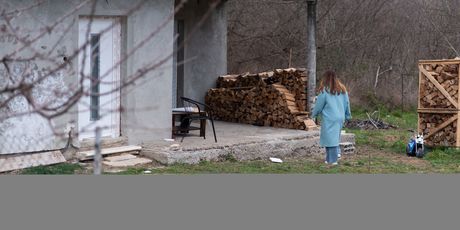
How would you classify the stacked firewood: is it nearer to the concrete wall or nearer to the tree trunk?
the tree trunk

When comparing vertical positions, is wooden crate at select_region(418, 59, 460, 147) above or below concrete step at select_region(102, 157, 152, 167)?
above

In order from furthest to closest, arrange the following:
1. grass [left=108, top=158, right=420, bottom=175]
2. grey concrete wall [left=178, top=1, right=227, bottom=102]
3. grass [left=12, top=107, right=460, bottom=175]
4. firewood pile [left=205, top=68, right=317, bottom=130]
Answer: grey concrete wall [left=178, top=1, right=227, bottom=102]
firewood pile [left=205, top=68, right=317, bottom=130]
grass [left=108, top=158, right=420, bottom=175]
grass [left=12, top=107, right=460, bottom=175]

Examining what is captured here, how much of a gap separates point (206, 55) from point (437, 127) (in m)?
5.10

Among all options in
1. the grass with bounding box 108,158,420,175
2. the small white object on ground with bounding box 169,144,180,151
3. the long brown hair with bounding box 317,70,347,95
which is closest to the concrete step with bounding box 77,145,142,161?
the small white object on ground with bounding box 169,144,180,151

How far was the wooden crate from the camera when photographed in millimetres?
15336

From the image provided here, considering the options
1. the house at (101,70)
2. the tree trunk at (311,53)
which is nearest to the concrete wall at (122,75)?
the house at (101,70)

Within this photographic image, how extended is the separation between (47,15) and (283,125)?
5.95 meters

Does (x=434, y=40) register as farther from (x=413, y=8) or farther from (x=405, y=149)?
(x=405, y=149)

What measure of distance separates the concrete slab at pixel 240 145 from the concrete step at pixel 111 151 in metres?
0.14

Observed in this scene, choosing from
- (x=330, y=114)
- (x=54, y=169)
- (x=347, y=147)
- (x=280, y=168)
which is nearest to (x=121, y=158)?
(x=54, y=169)

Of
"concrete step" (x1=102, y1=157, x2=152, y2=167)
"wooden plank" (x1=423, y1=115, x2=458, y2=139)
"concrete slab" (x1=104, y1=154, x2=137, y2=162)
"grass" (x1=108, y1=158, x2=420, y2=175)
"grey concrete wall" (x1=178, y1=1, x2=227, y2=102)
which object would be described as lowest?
"grass" (x1=108, y1=158, x2=420, y2=175)

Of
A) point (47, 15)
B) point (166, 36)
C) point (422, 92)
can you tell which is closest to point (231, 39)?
point (422, 92)

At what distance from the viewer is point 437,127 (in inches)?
614

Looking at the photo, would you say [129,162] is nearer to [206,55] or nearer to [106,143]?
[106,143]
